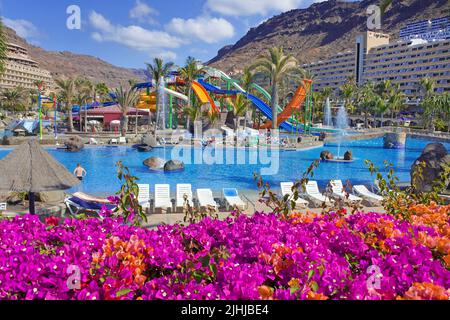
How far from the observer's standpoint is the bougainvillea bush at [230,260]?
2.54 meters

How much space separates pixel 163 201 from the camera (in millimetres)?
10469

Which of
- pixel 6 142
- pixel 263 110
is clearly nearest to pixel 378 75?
pixel 263 110

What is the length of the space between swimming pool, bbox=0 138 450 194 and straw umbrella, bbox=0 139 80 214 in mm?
5734

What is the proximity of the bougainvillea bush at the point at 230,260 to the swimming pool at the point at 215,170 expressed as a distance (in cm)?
1012

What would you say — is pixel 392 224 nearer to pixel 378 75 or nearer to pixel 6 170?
pixel 6 170

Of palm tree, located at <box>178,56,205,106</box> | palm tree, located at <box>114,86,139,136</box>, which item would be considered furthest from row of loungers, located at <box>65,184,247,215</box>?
palm tree, located at <box>178,56,205,106</box>

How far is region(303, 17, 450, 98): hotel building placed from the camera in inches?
3396

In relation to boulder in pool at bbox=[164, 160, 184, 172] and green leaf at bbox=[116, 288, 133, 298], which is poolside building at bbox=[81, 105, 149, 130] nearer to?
boulder in pool at bbox=[164, 160, 184, 172]

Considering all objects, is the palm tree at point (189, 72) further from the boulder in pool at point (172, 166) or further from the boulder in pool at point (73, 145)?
the boulder in pool at point (172, 166)

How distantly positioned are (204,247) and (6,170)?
5488 millimetres

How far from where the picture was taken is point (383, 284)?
255 cm

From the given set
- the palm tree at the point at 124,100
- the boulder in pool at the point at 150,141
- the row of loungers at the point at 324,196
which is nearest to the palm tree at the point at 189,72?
the palm tree at the point at 124,100

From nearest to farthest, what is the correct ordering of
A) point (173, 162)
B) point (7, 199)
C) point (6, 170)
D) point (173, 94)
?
point (6, 170), point (7, 199), point (173, 162), point (173, 94)

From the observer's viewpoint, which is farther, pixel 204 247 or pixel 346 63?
pixel 346 63
